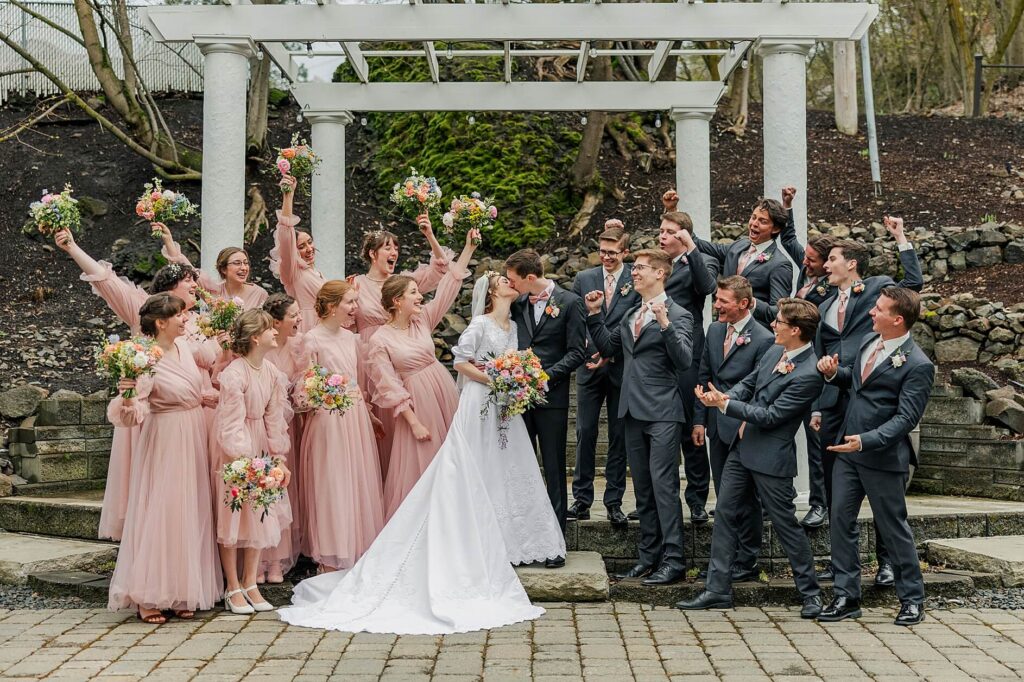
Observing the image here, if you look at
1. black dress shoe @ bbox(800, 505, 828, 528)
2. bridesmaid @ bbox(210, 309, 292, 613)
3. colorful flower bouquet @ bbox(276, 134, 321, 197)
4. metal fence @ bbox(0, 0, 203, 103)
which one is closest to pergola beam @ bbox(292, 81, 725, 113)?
colorful flower bouquet @ bbox(276, 134, 321, 197)

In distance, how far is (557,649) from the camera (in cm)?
560

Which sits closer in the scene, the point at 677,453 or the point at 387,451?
the point at 677,453

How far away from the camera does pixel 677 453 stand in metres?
6.85

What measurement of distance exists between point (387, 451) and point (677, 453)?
1.88 meters

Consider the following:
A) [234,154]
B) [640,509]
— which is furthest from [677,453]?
[234,154]

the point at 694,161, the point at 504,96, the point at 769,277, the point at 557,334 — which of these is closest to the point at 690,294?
the point at 769,277

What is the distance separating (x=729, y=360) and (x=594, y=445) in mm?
1137

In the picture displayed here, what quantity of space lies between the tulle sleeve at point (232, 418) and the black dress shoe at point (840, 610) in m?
3.30

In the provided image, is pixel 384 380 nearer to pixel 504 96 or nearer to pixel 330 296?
pixel 330 296

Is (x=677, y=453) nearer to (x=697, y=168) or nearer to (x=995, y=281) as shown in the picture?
(x=697, y=168)

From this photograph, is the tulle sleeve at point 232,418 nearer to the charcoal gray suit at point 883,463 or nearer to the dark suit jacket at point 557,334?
the dark suit jacket at point 557,334

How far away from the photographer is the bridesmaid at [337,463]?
6797 mm

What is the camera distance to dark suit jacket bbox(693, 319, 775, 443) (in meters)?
6.73

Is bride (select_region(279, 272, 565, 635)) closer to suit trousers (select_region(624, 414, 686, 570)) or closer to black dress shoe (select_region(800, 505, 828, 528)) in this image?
suit trousers (select_region(624, 414, 686, 570))
